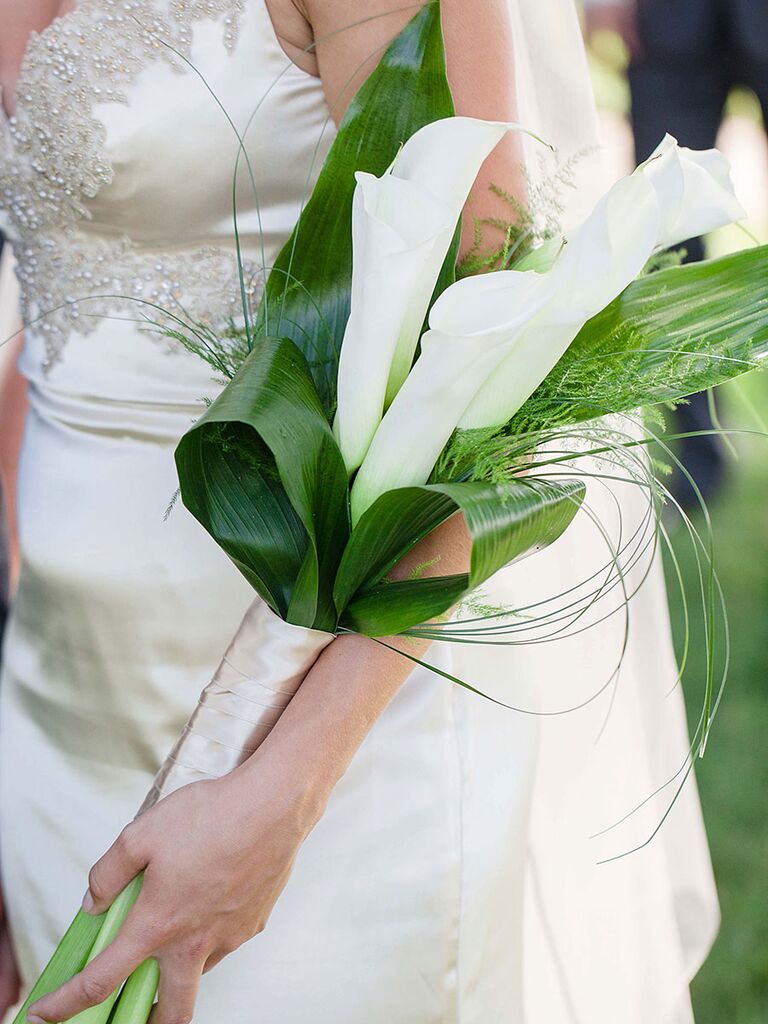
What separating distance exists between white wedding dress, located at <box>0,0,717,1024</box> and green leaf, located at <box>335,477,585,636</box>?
0.96 ft

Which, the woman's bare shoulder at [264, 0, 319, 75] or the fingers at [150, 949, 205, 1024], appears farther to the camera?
the woman's bare shoulder at [264, 0, 319, 75]

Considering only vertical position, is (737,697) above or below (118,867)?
below

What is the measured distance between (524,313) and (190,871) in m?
0.46

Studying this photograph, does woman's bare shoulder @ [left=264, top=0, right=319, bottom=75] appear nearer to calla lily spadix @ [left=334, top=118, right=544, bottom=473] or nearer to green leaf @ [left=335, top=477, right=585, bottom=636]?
calla lily spadix @ [left=334, top=118, right=544, bottom=473]

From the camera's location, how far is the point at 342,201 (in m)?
0.84

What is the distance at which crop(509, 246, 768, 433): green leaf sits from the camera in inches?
29.4

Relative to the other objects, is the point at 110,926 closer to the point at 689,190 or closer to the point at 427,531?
the point at 427,531

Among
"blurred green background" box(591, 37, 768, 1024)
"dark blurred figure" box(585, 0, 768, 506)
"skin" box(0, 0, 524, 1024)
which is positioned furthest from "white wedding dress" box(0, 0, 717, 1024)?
"dark blurred figure" box(585, 0, 768, 506)

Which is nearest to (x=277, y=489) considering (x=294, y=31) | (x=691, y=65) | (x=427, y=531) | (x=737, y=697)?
(x=427, y=531)

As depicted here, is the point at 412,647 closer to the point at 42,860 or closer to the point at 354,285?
the point at 354,285

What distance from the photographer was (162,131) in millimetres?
1042

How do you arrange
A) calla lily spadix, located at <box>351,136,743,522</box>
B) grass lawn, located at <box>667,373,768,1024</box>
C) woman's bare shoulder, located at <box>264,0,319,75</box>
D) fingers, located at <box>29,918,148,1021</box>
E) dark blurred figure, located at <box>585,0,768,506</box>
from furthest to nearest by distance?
1. dark blurred figure, located at <box>585,0,768,506</box>
2. grass lawn, located at <box>667,373,768,1024</box>
3. woman's bare shoulder, located at <box>264,0,319,75</box>
4. fingers, located at <box>29,918,148,1021</box>
5. calla lily spadix, located at <box>351,136,743,522</box>

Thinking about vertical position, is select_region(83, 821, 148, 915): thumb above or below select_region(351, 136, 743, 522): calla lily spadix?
below

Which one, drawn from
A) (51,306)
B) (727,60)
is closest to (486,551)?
(51,306)
